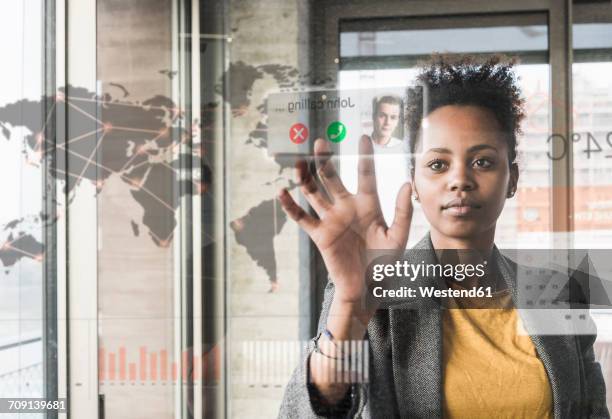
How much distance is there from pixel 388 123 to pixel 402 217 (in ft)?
0.86

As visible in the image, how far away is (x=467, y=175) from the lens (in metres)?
1.81

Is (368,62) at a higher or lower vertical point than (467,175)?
higher

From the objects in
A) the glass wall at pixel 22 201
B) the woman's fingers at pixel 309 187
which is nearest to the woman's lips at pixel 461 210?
the woman's fingers at pixel 309 187

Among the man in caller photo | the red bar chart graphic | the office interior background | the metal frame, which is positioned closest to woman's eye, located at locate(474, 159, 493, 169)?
the office interior background

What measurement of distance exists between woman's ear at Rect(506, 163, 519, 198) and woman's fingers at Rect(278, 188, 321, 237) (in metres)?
0.54

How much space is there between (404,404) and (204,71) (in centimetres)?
111

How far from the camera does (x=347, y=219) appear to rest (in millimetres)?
1844

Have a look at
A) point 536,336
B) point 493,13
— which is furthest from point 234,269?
point 493,13

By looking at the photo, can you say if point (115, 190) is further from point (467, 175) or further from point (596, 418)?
point (596, 418)

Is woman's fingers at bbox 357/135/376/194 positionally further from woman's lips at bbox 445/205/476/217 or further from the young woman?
woman's lips at bbox 445/205/476/217

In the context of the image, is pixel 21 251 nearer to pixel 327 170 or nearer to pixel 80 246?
pixel 80 246

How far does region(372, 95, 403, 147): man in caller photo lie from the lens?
182 centimetres

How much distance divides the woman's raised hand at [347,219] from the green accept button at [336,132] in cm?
3

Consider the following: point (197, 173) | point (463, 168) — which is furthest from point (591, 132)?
point (197, 173)
